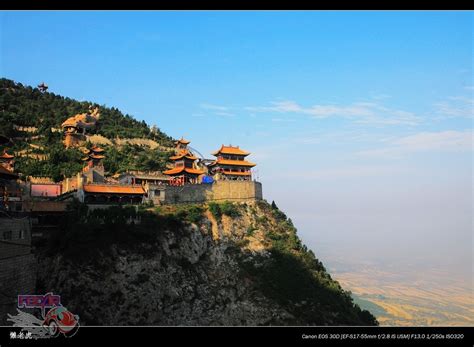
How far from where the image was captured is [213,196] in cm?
4744

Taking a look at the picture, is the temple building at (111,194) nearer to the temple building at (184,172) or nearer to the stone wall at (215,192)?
the stone wall at (215,192)

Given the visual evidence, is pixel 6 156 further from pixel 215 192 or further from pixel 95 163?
pixel 215 192

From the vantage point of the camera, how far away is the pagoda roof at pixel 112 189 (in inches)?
1601

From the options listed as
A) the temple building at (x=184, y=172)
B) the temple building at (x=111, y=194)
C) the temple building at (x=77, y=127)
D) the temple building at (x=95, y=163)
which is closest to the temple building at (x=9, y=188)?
the temple building at (x=111, y=194)

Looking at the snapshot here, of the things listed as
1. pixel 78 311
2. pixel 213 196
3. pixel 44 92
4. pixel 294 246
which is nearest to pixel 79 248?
pixel 78 311

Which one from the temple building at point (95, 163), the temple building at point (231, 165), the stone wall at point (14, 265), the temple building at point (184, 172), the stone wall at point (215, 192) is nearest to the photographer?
the stone wall at point (14, 265)

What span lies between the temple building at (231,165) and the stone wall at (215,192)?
225 centimetres

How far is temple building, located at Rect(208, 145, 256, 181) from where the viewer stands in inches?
2040

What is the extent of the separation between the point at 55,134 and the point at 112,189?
22.4 meters

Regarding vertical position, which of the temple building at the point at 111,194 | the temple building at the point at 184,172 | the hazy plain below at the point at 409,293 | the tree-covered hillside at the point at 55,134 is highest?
the tree-covered hillside at the point at 55,134

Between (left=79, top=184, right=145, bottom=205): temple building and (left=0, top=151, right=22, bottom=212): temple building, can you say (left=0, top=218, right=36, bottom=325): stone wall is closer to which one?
(left=0, top=151, right=22, bottom=212): temple building

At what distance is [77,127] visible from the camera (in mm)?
63656

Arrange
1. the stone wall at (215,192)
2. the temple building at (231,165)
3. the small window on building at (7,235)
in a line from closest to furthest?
the small window on building at (7,235) → the stone wall at (215,192) → the temple building at (231,165)

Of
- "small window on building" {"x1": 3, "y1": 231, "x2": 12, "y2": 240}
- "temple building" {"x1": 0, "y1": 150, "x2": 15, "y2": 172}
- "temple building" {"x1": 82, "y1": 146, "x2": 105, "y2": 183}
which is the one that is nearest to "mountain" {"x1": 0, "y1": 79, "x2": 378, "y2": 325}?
"temple building" {"x1": 0, "y1": 150, "x2": 15, "y2": 172}
